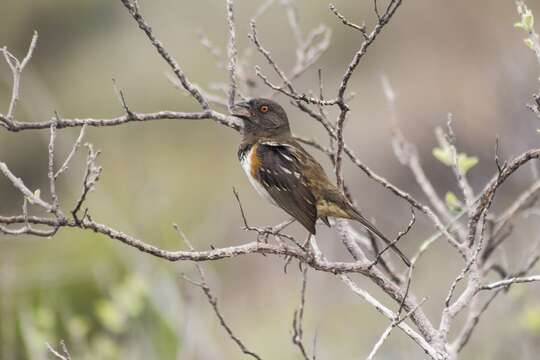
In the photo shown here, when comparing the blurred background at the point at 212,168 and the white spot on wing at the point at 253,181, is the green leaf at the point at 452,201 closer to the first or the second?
the white spot on wing at the point at 253,181

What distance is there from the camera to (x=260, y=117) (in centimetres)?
543

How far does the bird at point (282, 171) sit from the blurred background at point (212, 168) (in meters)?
1.33

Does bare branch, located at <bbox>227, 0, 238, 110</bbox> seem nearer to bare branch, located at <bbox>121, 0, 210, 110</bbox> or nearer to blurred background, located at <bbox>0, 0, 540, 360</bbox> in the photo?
bare branch, located at <bbox>121, 0, 210, 110</bbox>

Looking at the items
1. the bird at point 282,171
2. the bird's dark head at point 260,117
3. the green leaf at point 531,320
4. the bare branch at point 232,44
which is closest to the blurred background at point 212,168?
the green leaf at point 531,320

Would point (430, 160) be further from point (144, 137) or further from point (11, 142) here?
point (11, 142)

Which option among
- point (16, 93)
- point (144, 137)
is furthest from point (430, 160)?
point (16, 93)

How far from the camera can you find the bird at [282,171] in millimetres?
4797

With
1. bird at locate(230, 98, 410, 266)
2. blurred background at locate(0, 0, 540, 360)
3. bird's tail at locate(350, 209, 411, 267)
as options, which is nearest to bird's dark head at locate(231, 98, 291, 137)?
bird at locate(230, 98, 410, 266)

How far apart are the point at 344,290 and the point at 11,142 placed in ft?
34.7

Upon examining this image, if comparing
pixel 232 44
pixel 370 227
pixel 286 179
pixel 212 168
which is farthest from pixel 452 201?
pixel 212 168

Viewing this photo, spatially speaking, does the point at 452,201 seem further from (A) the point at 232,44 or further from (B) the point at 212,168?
(B) the point at 212,168

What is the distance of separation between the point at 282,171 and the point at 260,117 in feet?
1.78

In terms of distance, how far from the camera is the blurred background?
293 inches

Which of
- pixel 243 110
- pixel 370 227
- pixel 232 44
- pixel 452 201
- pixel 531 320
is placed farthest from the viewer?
pixel 531 320
